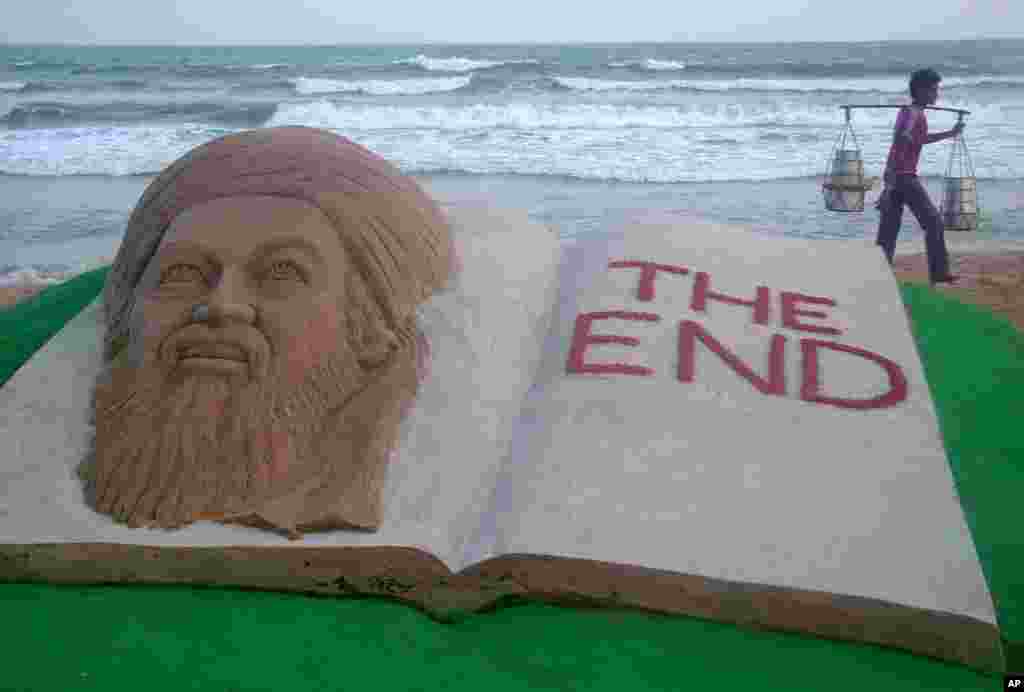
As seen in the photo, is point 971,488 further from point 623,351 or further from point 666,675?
point 666,675

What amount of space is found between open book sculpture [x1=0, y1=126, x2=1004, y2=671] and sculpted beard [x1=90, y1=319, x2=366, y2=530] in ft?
0.13

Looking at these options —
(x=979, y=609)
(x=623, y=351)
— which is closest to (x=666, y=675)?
(x=979, y=609)

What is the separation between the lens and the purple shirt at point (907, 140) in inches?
189

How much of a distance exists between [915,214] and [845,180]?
948 millimetres

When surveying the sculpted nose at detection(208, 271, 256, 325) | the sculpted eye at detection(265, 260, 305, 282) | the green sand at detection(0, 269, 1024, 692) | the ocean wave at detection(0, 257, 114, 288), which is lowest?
the ocean wave at detection(0, 257, 114, 288)

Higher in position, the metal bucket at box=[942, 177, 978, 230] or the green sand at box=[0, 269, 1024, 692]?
the metal bucket at box=[942, 177, 978, 230]

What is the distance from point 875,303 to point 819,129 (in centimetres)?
943

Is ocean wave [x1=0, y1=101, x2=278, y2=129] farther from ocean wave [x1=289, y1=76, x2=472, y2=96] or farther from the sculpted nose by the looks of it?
the sculpted nose

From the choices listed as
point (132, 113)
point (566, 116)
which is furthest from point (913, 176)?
A: point (132, 113)

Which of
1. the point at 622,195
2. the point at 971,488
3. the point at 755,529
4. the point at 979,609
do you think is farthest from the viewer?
the point at 622,195

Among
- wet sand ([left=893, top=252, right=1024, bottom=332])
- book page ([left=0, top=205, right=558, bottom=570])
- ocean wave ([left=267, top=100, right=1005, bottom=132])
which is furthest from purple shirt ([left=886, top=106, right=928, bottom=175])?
ocean wave ([left=267, top=100, right=1005, bottom=132])

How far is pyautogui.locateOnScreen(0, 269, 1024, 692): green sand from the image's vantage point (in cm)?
179

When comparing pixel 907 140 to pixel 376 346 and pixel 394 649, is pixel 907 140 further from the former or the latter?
pixel 394 649

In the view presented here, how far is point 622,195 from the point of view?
8430 mm
